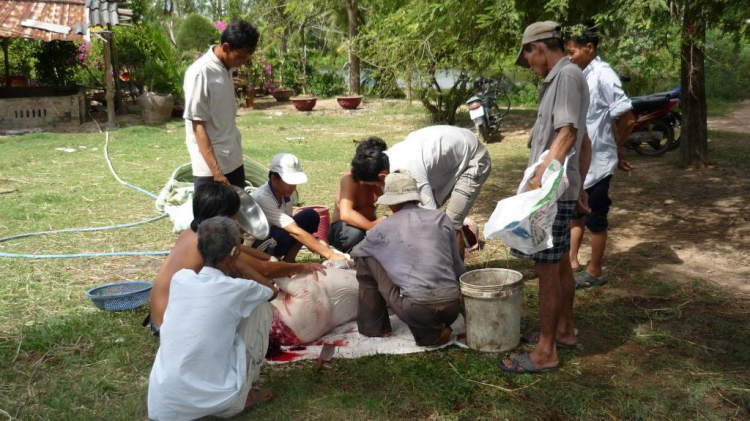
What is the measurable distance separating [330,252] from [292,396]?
4.51 ft

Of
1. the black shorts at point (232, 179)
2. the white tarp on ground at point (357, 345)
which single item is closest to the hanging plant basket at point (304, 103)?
the black shorts at point (232, 179)

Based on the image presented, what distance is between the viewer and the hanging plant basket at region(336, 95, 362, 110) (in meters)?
17.3

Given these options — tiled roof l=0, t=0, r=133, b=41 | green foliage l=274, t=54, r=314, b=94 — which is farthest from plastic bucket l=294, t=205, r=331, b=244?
green foliage l=274, t=54, r=314, b=94

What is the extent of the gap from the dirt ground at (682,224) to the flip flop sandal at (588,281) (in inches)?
18.5

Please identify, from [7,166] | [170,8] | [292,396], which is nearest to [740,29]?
[292,396]

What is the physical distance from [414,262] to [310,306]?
72 centimetres

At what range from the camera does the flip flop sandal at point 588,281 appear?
4.70m

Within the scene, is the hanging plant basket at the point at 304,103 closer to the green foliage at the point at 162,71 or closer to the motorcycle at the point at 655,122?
the green foliage at the point at 162,71

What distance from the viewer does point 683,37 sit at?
19.9 ft

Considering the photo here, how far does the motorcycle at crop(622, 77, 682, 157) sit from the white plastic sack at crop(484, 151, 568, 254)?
664cm

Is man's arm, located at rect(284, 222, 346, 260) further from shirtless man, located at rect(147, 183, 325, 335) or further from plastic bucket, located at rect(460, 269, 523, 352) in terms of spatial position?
plastic bucket, located at rect(460, 269, 523, 352)

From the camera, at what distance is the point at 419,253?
3564 mm

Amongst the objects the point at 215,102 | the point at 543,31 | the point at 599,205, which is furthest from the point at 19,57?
the point at 543,31

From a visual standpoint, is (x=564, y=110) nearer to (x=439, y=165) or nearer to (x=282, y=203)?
(x=439, y=165)
